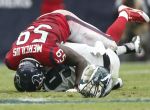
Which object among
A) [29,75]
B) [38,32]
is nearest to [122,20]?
[38,32]

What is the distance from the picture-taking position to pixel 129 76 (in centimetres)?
1119

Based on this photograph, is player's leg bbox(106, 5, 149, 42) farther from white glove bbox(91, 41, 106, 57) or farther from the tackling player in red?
white glove bbox(91, 41, 106, 57)

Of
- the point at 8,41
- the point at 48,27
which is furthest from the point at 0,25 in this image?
the point at 48,27

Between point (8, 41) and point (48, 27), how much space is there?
6.98 metres

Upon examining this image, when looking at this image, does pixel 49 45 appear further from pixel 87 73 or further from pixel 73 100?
pixel 73 100

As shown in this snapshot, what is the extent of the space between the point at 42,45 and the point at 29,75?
427 mm

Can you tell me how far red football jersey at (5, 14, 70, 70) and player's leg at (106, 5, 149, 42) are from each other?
950mm

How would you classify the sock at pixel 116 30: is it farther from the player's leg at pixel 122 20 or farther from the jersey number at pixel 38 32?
the jersey number at pixel 38 32

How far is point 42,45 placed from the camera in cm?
766

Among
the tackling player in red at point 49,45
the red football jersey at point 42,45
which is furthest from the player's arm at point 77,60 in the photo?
the red football jersey at point 42,45

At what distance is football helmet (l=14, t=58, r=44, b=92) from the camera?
7402mm

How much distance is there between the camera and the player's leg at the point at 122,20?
903cm

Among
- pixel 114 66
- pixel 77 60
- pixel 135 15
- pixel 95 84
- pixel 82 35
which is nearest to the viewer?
pixel 95 84

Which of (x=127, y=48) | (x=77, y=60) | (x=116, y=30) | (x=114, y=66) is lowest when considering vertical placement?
(x=127, y=48)
